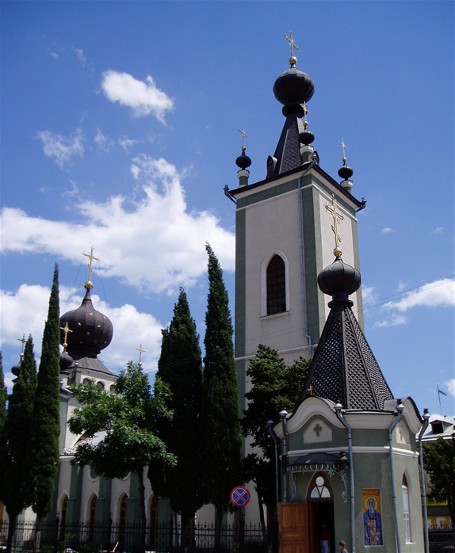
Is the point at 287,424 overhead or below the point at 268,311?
below

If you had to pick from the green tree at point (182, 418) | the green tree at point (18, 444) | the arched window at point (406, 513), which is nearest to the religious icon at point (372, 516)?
the arched window at point (406, 513)

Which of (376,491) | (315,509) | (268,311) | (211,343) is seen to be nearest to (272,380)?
(211,343)

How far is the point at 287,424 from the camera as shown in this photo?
1554cm

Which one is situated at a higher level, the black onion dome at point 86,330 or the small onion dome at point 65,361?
the black onion dome at point 86,330

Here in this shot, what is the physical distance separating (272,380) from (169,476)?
4.80 m

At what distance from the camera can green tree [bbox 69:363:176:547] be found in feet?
62.8

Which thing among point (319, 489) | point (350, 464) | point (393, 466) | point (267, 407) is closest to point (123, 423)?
point (267, 407)

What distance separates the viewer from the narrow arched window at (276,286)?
1046 inches

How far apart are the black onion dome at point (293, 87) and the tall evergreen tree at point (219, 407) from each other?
41.0 ft

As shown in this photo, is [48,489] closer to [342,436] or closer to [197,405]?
[197,405]

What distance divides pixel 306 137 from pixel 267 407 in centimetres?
1436

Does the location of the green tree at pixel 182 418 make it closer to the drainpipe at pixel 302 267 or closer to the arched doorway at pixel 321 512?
the drainpipe at pixel 302 267

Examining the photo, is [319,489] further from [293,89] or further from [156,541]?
[293,89]

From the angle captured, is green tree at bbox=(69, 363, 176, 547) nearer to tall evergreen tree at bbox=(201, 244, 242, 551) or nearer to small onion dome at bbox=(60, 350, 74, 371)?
tall evergreen tree at bbox=(201, 244, 242, 551)
